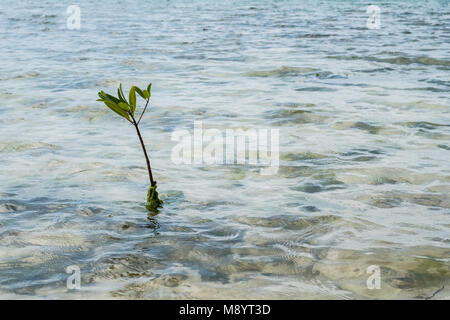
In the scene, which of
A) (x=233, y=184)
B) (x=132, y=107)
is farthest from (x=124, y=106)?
(x=233, y=184)

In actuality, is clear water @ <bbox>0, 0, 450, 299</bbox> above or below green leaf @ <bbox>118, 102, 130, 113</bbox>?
below

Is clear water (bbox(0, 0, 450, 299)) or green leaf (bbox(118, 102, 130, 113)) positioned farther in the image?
green leaf (bbox(118, 102, 130, 113))

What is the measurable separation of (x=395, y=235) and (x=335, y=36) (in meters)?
11.7

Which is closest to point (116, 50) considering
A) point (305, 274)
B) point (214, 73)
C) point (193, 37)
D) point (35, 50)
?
point (35, 50)

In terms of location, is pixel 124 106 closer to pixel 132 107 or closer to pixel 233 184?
pixel 132 107

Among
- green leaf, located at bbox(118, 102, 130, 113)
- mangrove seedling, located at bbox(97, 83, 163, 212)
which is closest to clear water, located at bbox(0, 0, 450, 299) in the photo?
mangrove seedling, located at bbox(97, 83, 163, 212)

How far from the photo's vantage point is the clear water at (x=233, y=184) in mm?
3047

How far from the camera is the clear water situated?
3.05 metres

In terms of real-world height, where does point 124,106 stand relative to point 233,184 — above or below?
above

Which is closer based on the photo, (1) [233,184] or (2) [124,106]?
(2) [124,106]

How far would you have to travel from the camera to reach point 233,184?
14.8 feet

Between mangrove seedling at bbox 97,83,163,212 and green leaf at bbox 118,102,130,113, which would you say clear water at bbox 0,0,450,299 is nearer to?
mangrove seedling at bbox 97,83,163,212

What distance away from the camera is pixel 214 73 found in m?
9.66

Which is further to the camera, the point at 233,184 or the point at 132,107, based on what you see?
the point at 233,184
